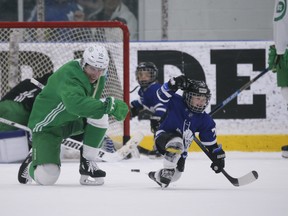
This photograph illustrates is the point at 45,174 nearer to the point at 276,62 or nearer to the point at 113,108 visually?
the point at 113,108

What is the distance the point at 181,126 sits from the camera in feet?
16.7

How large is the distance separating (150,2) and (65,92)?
3458 millimetres

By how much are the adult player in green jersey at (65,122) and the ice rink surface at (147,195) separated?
3.8 inches

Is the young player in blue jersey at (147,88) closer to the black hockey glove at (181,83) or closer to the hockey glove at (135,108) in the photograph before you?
the hockey glove at (135,108)

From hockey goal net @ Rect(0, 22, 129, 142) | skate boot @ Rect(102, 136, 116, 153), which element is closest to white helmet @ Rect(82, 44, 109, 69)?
skate boot @ Rect(102, 136, 116, 153)

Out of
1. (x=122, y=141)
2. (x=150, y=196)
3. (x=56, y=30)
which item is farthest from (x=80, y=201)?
(x=56, y=30)

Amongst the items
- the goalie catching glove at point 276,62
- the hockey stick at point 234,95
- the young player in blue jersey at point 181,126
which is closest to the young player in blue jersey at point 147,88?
the hockey stick at point 234,95

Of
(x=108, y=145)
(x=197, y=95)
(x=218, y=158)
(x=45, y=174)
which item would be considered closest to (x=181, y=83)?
(x=197, y=95)

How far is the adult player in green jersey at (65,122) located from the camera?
16.8 feet

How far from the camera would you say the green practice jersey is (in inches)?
195

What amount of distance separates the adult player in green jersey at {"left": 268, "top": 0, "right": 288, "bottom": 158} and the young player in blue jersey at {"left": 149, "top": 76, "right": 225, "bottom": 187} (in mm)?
2430

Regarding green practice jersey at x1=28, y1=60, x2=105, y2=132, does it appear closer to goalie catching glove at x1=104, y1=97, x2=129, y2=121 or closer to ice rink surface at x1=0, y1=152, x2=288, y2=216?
goalie catching glove at x1=104, y1=97, x2=129, y2=121

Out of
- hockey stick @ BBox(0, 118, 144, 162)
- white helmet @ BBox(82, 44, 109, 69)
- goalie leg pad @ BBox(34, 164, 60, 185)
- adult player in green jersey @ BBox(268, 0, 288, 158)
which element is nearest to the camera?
white helmet @ BBox(82, 44, 109, 69)

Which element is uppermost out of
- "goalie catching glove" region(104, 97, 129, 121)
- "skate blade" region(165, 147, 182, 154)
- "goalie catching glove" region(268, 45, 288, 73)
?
"goalie catching glove" region(268, 45, 288, 73)
